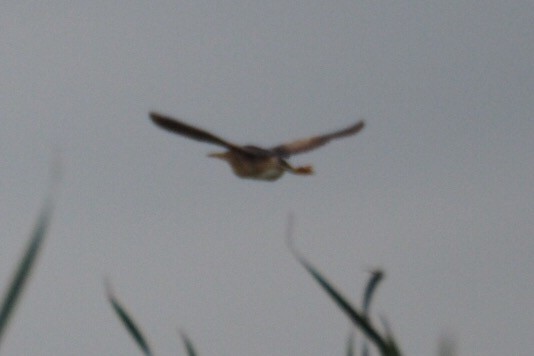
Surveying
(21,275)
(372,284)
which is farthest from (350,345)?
(21,275)

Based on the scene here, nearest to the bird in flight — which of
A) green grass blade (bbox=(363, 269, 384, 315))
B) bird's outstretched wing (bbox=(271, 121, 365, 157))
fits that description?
bird's outstretched wing (bbox=(271, 121, 365, 157))

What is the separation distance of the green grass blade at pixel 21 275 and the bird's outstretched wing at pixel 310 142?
582 mm

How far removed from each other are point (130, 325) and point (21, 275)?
57 cm

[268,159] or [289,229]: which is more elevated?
[268,159]

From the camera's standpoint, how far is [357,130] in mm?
1890

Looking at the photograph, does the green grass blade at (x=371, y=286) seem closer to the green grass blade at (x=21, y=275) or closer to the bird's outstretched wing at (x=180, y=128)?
the bird's outstretched wing at (x=180, y=128)

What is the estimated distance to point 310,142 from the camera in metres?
1.79

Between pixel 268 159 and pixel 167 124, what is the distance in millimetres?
266

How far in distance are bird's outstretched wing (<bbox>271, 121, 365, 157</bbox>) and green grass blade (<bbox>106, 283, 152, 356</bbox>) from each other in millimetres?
427

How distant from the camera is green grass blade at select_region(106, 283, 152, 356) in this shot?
1627 millimetres

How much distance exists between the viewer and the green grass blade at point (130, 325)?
163 cm

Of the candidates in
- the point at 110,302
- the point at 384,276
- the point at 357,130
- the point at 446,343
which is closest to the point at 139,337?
the point at 110,302

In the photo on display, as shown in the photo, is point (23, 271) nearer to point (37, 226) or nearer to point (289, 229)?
point (37, 226)

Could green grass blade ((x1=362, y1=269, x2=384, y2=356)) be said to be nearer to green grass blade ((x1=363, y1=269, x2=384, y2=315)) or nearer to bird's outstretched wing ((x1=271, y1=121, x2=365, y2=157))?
green grass blade ((x1=363, y1=269, x2=384, y2=315))
